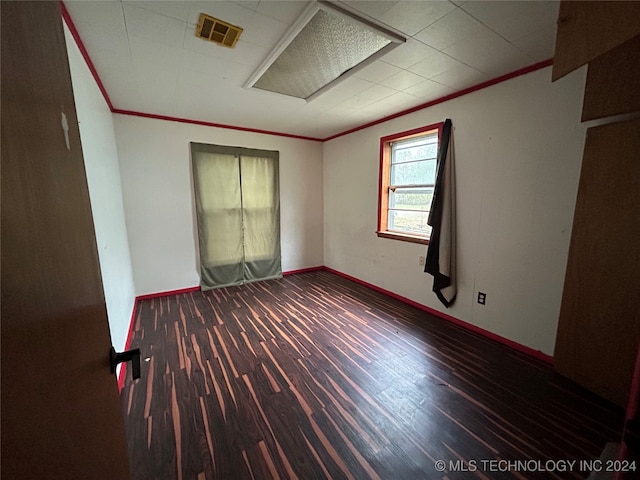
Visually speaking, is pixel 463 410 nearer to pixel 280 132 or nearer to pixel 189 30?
pixel 189 30

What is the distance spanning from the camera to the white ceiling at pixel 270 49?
1411mm

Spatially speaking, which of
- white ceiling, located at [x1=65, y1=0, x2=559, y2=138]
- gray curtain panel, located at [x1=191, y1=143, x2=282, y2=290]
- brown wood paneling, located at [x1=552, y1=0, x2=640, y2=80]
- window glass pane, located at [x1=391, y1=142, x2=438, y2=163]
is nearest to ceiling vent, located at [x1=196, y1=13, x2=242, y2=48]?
white ceiling, located at [x1=65, y1=0, x2=559, y2=138]

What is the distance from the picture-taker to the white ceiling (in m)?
1.41

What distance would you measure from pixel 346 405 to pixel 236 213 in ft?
9.86

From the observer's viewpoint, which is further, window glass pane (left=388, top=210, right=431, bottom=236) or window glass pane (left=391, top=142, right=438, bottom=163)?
window glass pane (left=388, top=210, right=431, bottom=236)

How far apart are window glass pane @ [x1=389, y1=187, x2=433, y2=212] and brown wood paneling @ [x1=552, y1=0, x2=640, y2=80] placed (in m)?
2.37

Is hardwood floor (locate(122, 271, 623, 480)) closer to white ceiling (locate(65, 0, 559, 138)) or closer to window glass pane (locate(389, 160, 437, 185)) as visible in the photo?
window glass pane (locate(389, 160, 437, 185))

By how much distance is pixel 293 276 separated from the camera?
4.48 m

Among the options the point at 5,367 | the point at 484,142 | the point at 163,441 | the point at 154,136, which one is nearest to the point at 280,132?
the point at 154,136

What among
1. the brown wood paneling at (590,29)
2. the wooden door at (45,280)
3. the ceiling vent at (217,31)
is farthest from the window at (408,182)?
the wooden door at (45,280)

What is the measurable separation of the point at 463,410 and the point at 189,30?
9.69 feet

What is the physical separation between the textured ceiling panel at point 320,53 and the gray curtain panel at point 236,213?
1.58 m

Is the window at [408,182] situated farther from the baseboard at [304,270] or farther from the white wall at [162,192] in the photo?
the white wall at [162,192]

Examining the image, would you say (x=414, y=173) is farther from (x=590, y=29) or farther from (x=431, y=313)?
(x=590, y=29)
